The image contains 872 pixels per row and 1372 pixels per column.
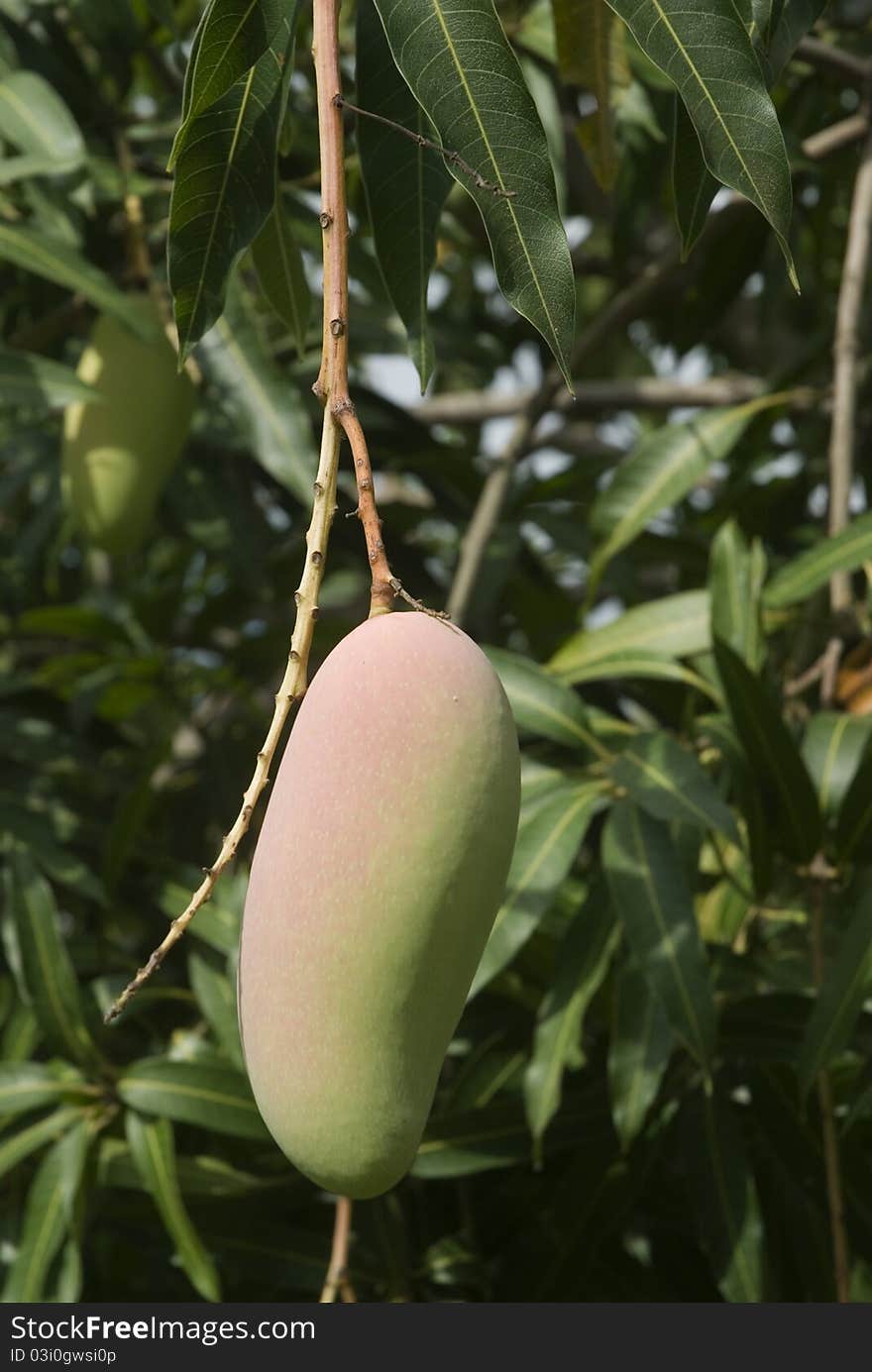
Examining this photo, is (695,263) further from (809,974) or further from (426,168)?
(426,168)

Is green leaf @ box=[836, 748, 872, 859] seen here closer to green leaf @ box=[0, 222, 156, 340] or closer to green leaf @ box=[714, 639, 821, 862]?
green leaf @ box=[714, 639, 821, 862]

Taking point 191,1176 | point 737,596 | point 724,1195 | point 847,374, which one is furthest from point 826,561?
point 191,1176

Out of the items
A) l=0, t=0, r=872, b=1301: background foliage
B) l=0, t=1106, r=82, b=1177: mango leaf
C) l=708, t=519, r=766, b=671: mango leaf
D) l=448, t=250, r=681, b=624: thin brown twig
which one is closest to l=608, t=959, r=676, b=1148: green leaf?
l=0, t=0, r=872, b=1301: background foliage

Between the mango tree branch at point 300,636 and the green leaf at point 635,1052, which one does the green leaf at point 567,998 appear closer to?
the green leaf at point 635,1052

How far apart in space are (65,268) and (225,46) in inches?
25.5

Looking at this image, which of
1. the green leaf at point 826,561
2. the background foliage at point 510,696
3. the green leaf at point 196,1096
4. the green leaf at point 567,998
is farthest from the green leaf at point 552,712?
the green leaf at point 196,1096

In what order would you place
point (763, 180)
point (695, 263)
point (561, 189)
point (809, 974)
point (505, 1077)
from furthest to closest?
point (695, 263)
point (561, 189)
point (505, 1077)
point (809, 974)
point (763, 180)

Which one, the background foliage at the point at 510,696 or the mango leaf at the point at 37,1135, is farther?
the mango leaf at the point at 37,1135

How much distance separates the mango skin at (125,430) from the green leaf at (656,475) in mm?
412

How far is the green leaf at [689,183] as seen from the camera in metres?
0.66

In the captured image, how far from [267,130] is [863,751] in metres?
0.68

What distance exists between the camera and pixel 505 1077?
1.26 meters

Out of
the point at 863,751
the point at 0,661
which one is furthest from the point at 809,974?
the point at 0,661

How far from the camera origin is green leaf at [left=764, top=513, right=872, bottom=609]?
1.25 m
